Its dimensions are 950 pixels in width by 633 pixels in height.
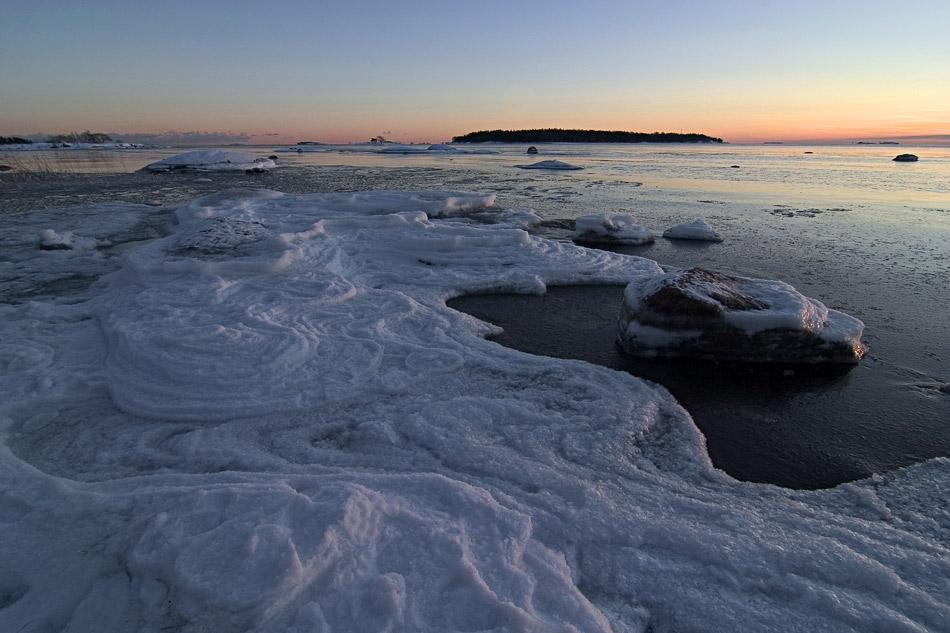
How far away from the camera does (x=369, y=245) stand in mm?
9266

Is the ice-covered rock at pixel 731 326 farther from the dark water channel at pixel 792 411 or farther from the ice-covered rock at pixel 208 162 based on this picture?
the ice-covered rock at pixel 208 162

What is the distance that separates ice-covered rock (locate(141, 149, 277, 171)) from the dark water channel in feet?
91.6

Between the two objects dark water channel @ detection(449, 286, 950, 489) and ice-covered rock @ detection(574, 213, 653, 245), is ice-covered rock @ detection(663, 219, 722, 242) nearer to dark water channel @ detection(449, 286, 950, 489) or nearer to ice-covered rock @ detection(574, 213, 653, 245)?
ice-covered rock @ detection(574, 213, 653, 245)

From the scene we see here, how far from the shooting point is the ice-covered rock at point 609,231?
10195 millimetres

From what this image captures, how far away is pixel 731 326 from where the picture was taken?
4.73 metres

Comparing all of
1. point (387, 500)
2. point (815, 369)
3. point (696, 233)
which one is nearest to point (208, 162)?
point (696, 233)

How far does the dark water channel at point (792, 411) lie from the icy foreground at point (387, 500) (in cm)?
23

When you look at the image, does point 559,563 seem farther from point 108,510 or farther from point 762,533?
point 108,510

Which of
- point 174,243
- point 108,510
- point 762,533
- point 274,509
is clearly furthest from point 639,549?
point 174,243

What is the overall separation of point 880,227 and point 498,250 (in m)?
8.93

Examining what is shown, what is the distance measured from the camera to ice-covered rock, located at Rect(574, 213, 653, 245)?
10.2 metres

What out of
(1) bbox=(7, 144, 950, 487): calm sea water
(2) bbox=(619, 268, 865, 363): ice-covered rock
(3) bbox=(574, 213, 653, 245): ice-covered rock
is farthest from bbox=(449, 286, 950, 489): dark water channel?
(3) bbox=(574, 213, 653, 245): ice-covered rock

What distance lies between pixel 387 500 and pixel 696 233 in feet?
31.0

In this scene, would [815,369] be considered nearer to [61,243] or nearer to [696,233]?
[696,233]
